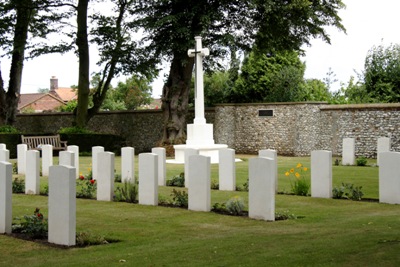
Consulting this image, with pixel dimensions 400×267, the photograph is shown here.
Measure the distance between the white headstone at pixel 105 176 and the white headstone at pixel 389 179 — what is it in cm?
511

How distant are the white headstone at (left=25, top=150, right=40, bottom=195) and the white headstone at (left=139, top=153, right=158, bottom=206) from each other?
127 inches

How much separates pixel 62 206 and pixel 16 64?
29.9 meters

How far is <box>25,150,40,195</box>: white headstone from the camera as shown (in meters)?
15.6

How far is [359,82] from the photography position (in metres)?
37.0

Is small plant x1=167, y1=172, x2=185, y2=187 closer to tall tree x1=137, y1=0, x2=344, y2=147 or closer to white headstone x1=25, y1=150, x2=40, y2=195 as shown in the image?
white headstone x1=25, y1=150, x2=40, y2=195

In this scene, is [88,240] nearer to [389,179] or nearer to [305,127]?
[389,179]

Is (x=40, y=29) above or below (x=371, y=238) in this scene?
above

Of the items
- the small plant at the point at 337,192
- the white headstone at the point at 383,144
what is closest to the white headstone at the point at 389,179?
the small plant at the point at 337,192

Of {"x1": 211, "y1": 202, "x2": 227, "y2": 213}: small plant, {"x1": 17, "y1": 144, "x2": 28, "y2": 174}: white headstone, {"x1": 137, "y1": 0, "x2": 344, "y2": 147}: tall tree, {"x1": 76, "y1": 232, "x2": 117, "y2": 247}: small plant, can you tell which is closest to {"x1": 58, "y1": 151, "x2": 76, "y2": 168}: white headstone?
{"x1": 17, "y1": 144, "x2": 28, "y2": 174}: white headstone

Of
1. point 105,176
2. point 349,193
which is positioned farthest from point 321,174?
point 105,176

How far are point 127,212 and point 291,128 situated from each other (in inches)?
796

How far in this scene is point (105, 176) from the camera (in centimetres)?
1416

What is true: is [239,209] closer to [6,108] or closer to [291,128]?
[291,128]

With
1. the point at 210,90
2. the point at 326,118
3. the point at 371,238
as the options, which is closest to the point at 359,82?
the point at 326,118
